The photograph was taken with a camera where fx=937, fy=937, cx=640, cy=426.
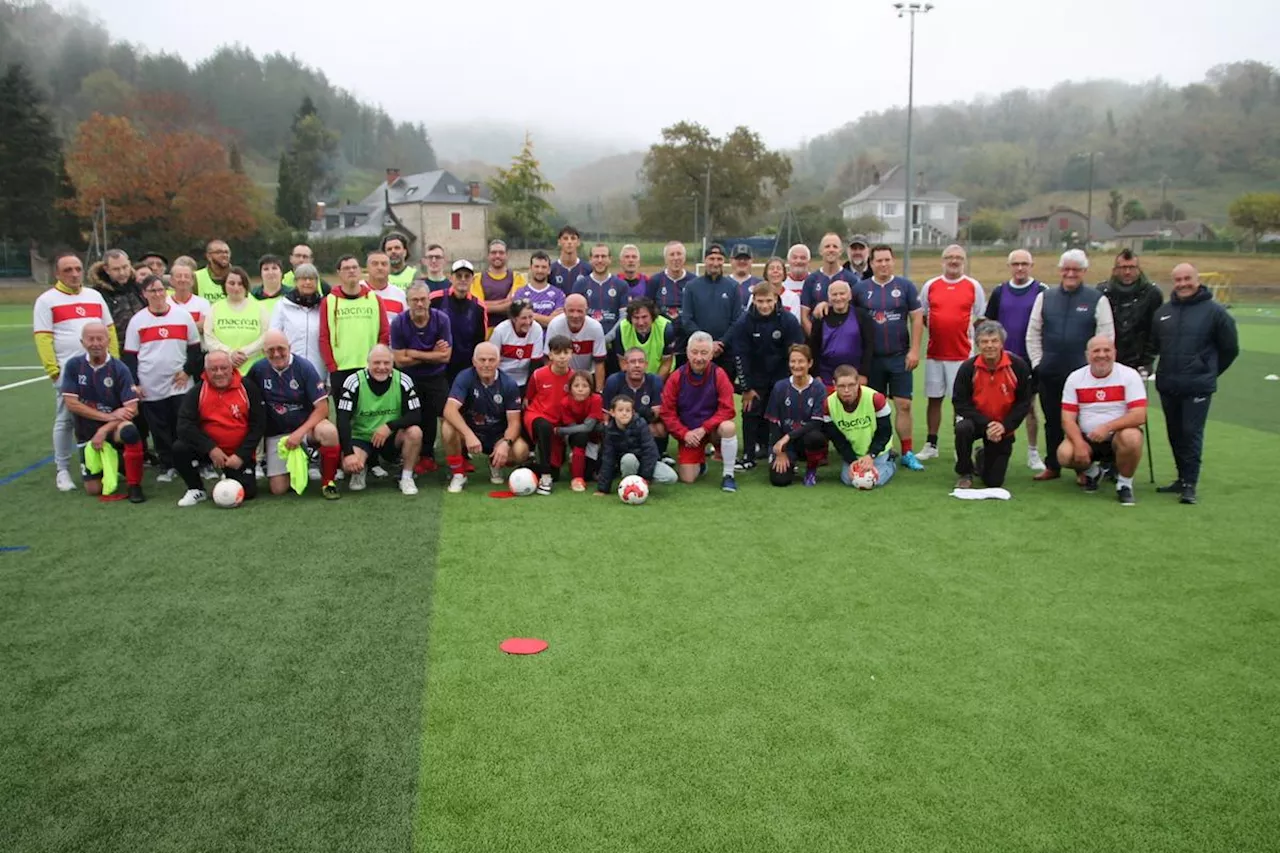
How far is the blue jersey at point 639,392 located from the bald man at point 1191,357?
388 cm

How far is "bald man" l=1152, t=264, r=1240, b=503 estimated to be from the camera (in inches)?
272

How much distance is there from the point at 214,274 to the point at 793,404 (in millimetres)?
5262

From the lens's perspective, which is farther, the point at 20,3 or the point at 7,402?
the point at 20,3

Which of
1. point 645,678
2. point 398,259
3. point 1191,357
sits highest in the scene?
point 398,259

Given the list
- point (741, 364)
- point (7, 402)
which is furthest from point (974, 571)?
point (7, 402)

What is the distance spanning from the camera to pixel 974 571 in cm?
540

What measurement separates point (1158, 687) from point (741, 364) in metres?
4.81

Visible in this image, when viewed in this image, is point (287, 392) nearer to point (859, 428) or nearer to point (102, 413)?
point (102, 413)

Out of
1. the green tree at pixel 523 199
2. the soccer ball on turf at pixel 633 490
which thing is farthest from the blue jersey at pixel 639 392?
the green tree at pixel 523 199

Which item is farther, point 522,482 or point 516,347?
point 516,347

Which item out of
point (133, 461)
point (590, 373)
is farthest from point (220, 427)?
point (590, 373)

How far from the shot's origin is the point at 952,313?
8062 mm

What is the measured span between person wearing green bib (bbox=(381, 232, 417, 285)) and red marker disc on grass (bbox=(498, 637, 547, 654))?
193 inches

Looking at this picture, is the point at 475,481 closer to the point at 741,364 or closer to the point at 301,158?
the point at 741,364
